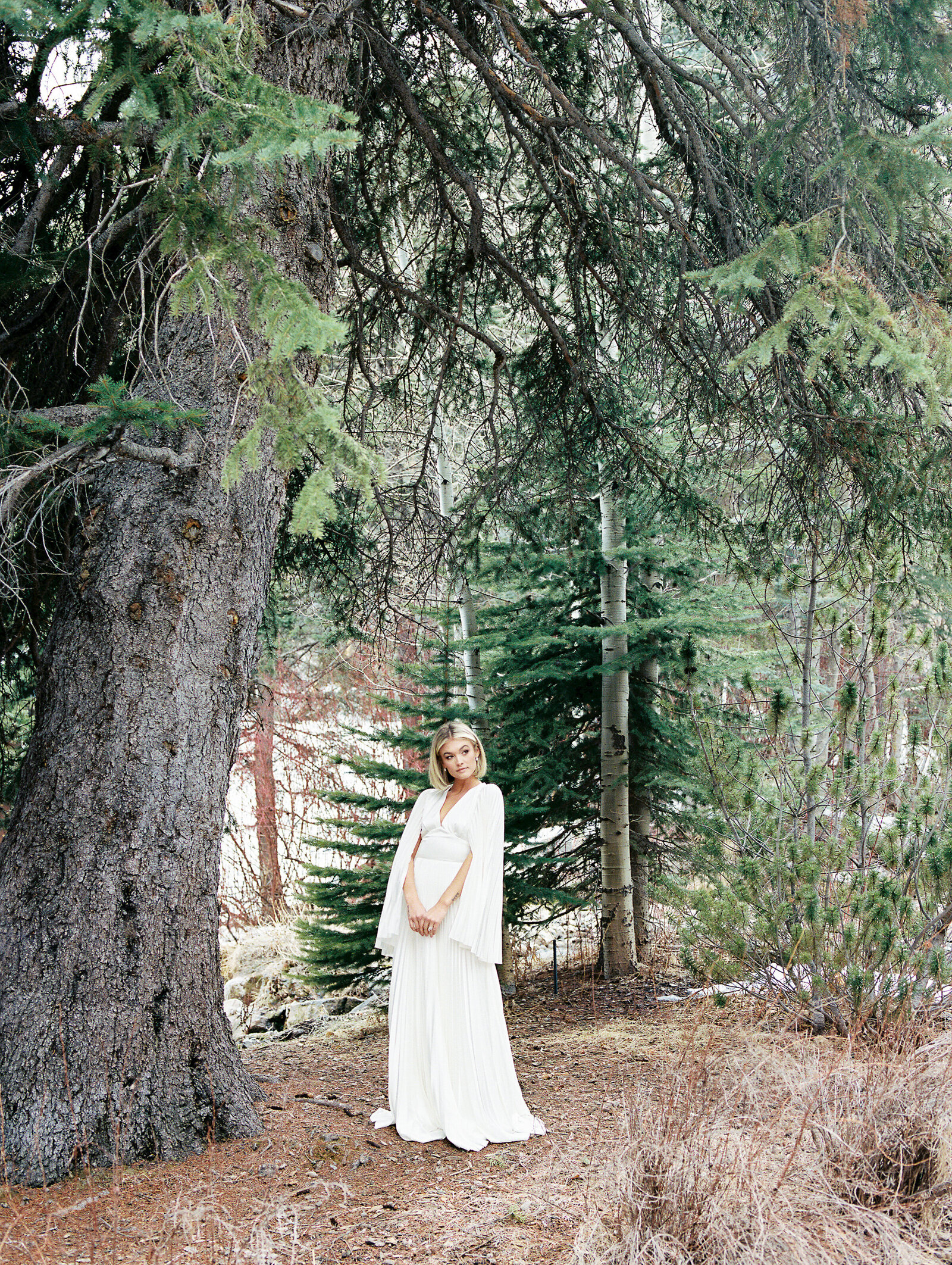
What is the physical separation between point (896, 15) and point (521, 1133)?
5.05 metres

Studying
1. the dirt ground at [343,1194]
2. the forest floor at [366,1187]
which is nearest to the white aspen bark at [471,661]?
the forest floor at [366,1187]

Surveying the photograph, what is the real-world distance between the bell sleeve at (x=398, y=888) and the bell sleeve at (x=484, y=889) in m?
0.34

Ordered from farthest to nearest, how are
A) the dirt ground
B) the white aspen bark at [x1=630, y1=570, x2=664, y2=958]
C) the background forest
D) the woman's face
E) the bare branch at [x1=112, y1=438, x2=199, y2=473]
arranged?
the white aspen bark at [x1=630, y1=570, x2=664, y2=958]
the woman's face
the bare branch at [x1=112, y1=438, x2=199, y2=473]
the background forest
the dirt ground

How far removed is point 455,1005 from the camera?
491 cm

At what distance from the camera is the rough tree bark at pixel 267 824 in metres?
13.1

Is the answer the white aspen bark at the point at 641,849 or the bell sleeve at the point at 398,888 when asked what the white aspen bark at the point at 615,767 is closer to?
the white aspen bark at the point at 641,849

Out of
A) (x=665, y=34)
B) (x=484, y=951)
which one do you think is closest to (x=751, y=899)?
(x=484, y=951)

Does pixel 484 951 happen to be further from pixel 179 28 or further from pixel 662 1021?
pixel 179 28

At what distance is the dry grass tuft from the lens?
2.89 meters

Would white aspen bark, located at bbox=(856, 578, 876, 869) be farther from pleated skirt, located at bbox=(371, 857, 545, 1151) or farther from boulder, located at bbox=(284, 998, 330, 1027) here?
boulder, located at bbox=(284, 998, 330, 1027)

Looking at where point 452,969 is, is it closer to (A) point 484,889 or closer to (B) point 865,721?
(A) point 484,889

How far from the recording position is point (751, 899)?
5191 millimetres

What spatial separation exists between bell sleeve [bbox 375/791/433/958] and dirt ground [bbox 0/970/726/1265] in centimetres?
90

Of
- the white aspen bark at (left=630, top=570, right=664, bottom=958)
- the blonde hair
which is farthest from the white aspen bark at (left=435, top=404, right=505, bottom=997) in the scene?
the blonde hair
